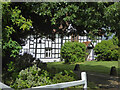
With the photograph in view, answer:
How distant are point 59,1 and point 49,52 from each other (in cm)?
1708

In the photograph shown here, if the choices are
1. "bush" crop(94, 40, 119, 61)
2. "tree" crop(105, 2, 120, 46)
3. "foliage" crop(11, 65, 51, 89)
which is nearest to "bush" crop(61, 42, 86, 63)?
"bush" crop(94, 40, 119, 61)

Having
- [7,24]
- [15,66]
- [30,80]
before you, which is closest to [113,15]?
[30,80]

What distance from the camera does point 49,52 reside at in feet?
76.6

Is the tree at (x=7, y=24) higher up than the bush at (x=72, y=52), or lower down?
higher up

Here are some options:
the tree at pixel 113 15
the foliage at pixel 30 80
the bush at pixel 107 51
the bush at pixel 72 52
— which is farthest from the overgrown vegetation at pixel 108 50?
the foliage at pixel 30 80

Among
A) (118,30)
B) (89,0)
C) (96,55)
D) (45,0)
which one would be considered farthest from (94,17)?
(96,55)

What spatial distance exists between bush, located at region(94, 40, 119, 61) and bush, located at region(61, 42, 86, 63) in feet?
10.7

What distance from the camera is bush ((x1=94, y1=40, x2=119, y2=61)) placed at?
2366 centimetres

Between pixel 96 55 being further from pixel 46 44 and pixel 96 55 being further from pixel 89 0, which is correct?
pixel 89 0

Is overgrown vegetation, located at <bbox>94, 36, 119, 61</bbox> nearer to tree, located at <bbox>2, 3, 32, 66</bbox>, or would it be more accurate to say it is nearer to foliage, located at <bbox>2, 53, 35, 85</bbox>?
foliage, located at <bbox>2, 53, 35, 85</bbox>

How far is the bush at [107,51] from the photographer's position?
23.7 m

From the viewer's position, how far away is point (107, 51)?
23750mm

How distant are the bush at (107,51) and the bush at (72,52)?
327cm

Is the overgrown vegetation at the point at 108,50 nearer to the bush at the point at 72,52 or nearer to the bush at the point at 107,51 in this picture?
the bush at the point at 107,51
